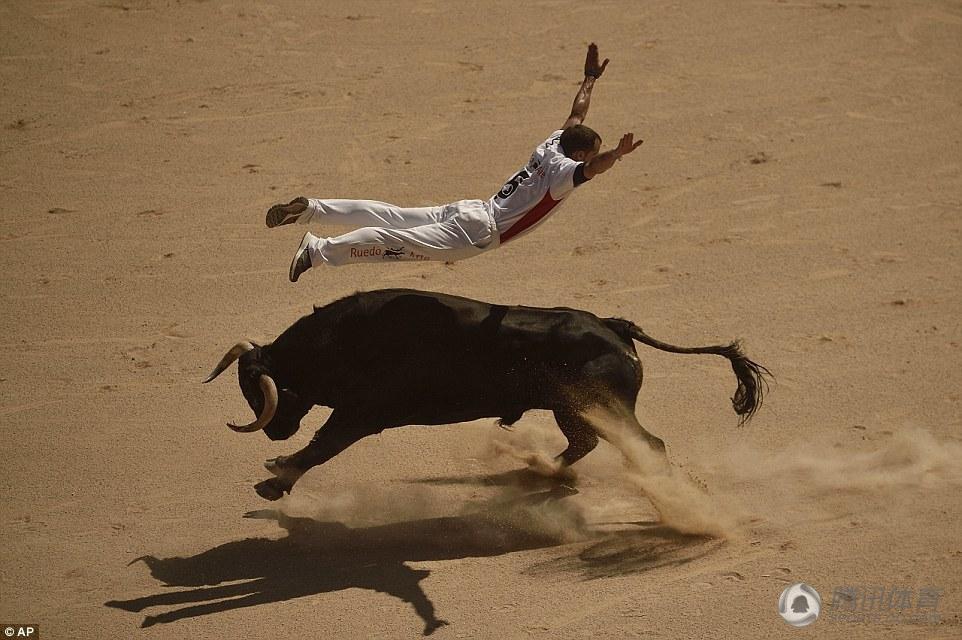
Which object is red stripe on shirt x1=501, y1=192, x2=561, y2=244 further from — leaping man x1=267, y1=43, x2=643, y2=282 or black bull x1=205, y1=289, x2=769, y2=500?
black bull x1=205, y1=289, x2=769, y2=500

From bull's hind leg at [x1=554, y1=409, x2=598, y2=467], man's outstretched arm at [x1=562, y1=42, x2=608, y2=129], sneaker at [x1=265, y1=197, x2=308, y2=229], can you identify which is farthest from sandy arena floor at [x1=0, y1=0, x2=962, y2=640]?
man's outstretched arm at [x1=562, y1=42, x2=608, y2=129]

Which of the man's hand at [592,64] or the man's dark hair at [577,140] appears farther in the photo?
the man's hand at [592,64]

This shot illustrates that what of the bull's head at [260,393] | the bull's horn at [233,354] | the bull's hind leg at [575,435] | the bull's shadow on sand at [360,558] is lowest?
the bull's shadow on sand at [360,558]

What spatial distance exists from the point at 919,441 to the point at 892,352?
1.40 m

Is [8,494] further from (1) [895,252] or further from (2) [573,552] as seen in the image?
(1) [895,252]

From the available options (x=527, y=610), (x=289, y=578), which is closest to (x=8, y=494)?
(x=289, y=578)

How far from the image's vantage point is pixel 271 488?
23.5 feet

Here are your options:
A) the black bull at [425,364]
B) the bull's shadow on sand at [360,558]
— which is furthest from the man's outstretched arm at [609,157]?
the bull's shadow on sand at [360,558]

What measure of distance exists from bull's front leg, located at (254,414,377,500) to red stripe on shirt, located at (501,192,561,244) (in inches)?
58.9

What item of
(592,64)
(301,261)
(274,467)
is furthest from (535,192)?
(274,467)

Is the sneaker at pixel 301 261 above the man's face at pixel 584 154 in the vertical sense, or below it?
below

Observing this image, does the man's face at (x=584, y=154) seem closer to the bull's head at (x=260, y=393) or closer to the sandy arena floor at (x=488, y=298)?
the sandy arena floor at (x=488, y=298)

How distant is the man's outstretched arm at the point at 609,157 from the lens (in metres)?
6.76

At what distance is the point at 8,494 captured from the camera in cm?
782
